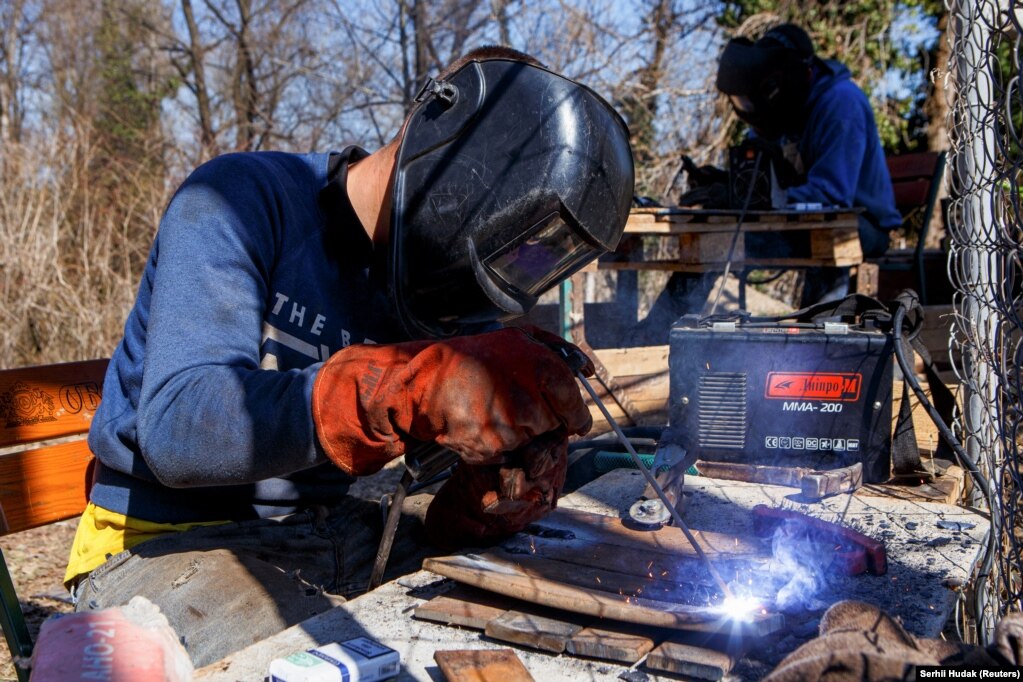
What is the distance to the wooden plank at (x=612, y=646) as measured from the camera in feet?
4.49

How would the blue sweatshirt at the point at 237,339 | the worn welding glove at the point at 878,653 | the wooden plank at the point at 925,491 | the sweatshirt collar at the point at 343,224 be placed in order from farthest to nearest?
the wooden plank at the point at 925,491, the sweatshirt collar at the point at 343,224, the blue sweatshirt at the point at 237,339, the worn welding glove at the point at 878,653

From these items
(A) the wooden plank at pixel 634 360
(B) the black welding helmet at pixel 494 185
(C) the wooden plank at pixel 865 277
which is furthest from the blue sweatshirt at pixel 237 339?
(C) the wooden plank at pixel 865 277

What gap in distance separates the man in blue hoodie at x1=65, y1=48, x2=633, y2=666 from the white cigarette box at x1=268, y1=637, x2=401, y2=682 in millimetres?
329

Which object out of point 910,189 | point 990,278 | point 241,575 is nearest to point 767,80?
point 910,189

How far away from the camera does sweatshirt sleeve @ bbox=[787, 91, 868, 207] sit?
16.7ft

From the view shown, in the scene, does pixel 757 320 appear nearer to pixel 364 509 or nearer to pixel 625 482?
pixel 625 482

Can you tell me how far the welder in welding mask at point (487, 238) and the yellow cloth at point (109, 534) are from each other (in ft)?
2.14

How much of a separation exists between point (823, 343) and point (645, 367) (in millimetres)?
1856

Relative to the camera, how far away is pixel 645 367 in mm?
4398

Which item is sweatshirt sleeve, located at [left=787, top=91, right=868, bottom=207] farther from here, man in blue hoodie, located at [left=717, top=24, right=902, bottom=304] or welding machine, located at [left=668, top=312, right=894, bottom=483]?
welding machine, located at [left=668, top=312, right=894, bottom=483]

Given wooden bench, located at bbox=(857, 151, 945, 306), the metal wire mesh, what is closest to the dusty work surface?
the metal wire mesh

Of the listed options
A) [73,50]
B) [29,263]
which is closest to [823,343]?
[29,263]

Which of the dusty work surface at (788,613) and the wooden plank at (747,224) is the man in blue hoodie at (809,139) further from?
the dusty work surface at (788,613)

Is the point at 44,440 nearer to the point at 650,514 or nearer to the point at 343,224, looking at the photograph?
the point at 343,224
